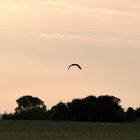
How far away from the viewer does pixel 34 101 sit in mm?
139625

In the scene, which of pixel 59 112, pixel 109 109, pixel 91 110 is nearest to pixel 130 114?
pixel 109 109

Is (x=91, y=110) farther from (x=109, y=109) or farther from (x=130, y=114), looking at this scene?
(x=130, y=114)

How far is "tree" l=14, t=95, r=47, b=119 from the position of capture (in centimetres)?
11749

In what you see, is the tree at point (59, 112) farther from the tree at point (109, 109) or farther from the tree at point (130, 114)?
the tree at point (130, 114)

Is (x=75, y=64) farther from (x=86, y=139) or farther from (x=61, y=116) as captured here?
(x=61, y=116)

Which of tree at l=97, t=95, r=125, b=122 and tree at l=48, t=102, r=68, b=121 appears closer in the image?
tree at l=97, t=95, r=125, b=122

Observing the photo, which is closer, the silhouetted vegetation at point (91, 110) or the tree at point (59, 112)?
the silhouetted vegetation at point (91, 110)

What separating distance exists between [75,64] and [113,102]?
56331 millimetres

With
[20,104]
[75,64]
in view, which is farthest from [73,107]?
[75,64]

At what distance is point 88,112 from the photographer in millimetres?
111938

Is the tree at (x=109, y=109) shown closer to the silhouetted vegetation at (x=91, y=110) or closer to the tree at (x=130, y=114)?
the silhouetted vegetation at (x=91, y=110)

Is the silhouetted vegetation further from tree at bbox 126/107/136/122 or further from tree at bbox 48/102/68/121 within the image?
tree at bbox 126/107/136/122

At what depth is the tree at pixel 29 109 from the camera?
11749cm

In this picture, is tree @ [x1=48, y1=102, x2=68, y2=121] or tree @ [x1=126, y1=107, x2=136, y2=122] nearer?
tree @ [x1=126, y1=107, x2=136, y2=122]
